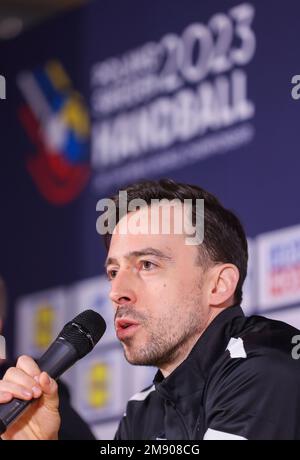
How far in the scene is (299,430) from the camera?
1.40 metres

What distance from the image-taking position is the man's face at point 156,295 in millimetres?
1562

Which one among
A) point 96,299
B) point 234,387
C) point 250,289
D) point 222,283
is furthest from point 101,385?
point 234,387

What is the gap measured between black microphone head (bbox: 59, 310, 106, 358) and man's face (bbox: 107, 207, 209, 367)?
8 cm

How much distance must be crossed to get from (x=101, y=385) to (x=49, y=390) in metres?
1.41

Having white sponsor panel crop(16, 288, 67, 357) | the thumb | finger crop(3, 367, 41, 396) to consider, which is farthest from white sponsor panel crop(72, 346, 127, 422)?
finger crop(3, 367, 41, 396)

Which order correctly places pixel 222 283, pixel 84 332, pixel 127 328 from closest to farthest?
pixel 84 332 < pixel 127 328 < pixel 222 283

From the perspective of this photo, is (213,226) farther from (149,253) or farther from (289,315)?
(289,315)

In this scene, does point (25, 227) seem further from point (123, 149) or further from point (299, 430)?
point (299, 430)

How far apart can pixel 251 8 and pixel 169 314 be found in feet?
3.91

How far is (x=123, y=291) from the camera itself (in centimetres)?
157

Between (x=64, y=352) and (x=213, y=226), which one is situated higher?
(x=213, y=226)

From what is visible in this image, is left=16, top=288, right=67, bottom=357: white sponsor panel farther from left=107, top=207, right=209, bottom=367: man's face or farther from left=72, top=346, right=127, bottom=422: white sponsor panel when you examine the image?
left=107, top=207, right=209, bottom=367: man's face
